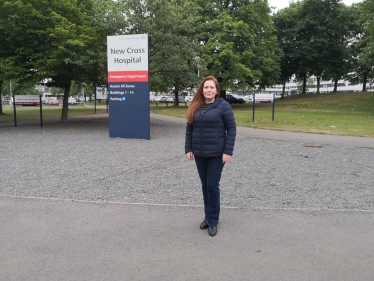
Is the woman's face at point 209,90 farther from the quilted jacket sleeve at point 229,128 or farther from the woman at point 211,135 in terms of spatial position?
the quilted jacket sleeve at point 229,128

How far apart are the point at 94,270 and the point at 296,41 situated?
156ft

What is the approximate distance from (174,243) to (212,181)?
2.72 feet

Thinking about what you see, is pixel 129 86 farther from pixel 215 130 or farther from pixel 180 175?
pixel 215 130

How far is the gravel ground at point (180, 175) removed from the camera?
530cm

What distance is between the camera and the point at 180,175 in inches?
271

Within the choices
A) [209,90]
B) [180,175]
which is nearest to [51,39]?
[180,175]

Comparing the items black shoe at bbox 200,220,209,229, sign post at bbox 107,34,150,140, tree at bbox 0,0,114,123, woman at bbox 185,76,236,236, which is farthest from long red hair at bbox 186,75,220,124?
tree at bbox 0,0,114,123

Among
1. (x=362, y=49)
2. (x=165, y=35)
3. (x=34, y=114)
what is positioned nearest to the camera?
(x=165, y=35)

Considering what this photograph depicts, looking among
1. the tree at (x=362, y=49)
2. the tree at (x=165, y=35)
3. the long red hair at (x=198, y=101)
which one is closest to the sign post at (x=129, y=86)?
the tree at (x=165, y=35)

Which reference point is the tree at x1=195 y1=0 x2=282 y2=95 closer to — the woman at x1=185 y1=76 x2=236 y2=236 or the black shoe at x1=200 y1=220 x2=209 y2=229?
the woman at x1=185 y1=76 x2=236 y2=236

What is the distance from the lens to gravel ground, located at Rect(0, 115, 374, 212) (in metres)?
5.30

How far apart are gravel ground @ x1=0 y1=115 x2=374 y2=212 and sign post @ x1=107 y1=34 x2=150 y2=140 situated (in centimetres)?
191

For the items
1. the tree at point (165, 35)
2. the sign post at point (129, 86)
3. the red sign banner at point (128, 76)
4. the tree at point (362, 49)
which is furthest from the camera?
the tree at point (362, 49)

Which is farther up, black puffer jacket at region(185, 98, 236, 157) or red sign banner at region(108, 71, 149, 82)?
red sign banner at region(108, 71, 149, 82)
